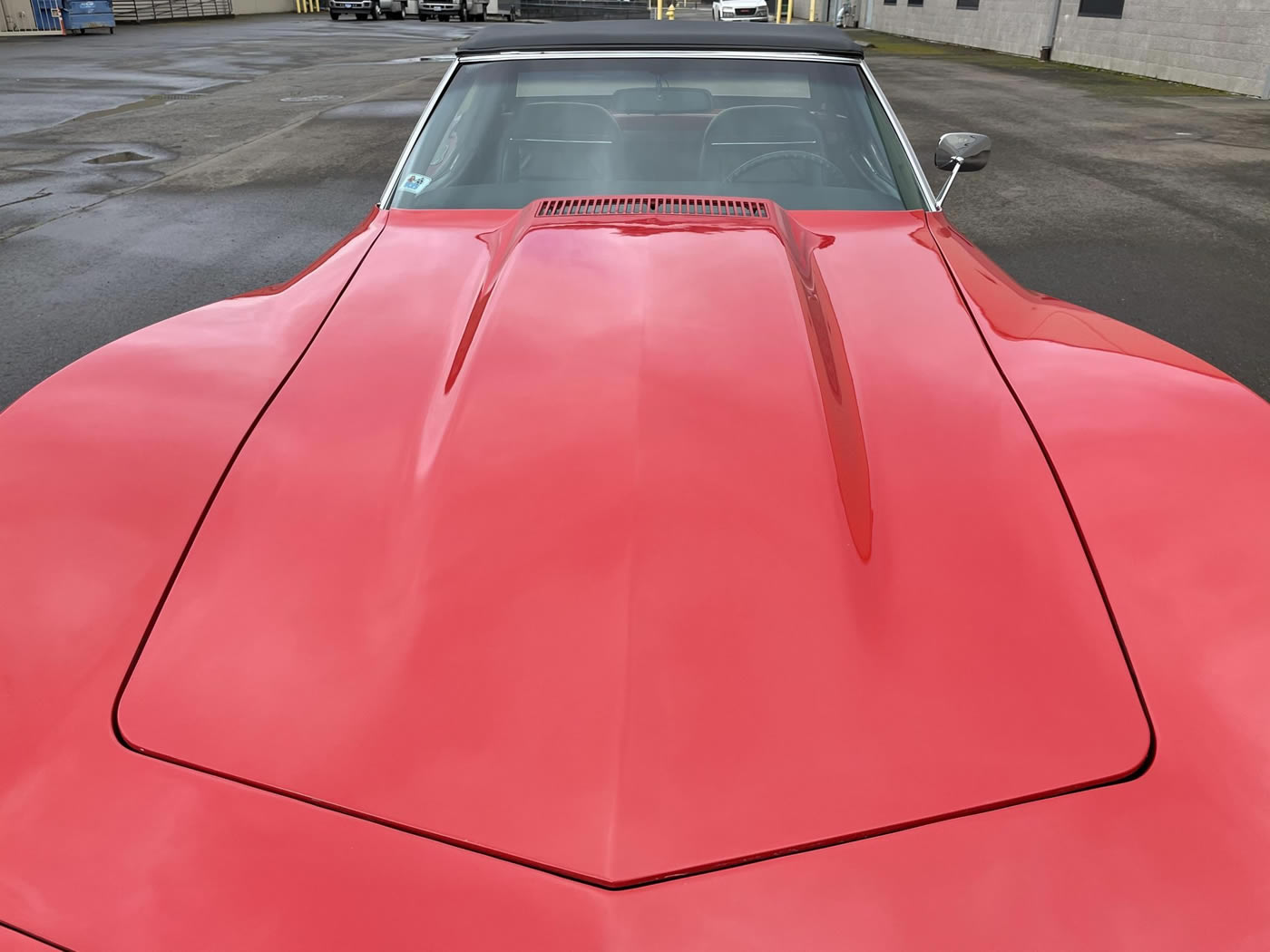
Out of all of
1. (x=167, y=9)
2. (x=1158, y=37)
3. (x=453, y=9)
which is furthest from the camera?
(x=167, y=9)

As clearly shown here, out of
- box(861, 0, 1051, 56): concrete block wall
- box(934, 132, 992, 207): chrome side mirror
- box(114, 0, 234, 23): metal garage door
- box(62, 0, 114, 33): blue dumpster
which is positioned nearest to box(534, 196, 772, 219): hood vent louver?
box(934, 132, 992, 207): chrome side mirror

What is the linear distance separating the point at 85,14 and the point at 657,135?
32708 mm

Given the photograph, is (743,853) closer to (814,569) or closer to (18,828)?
(814,569)

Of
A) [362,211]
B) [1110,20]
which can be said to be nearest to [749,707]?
[362,211]

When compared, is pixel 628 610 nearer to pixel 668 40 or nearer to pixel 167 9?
pixel 668 40

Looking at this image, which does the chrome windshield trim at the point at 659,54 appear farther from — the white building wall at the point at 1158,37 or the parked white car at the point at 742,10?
the parked white car at the point at 742,10

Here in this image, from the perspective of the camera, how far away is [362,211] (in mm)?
7473

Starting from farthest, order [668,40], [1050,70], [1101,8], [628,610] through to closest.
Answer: [1050,70] → [1101,8] → [668,40] → [628,610]

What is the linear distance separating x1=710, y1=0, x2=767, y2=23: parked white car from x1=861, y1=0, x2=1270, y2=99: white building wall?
23.1 feet

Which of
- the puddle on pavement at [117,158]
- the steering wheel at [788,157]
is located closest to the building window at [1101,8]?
the puddle on pavement at [117,158]

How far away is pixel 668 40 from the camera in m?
→ 2.92

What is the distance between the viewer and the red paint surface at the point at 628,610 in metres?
0.93

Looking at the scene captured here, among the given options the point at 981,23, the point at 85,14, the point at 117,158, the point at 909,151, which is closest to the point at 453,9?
the point at 85,14

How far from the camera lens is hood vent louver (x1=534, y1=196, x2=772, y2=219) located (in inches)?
95.3
